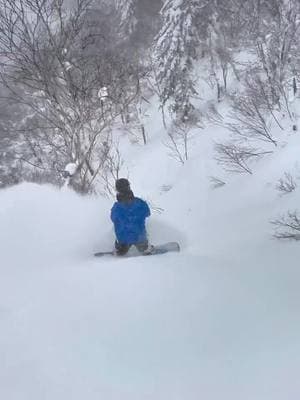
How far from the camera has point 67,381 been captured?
2986 mm

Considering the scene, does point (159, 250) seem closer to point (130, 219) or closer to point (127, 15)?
point (130, 219)

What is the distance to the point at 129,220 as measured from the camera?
20.5ft

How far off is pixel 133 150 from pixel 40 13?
20.0 metres

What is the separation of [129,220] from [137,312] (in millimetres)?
2454

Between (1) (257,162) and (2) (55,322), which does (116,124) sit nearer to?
(1) (257,162)

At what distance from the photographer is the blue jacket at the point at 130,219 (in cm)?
619

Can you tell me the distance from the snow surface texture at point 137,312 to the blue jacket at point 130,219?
0.66 m

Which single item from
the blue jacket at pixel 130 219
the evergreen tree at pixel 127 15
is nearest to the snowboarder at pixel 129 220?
the blue jacket at pixel 130 219

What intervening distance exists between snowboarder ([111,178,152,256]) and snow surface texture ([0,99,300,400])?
628 mm

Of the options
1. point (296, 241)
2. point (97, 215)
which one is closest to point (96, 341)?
point (296, 241)

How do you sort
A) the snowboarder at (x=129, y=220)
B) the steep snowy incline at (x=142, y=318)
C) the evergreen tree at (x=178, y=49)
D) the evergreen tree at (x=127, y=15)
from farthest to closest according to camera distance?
the evergreen tree at (x=127, y=15) < the evergreen tree at (x=178, y=49) < the snowboarder at (x=129, y=220) < the steep snowy incline at (x=142, y=318)

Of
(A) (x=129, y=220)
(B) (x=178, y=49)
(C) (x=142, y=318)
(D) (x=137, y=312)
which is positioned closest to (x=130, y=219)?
(A) (x=129, y=220)

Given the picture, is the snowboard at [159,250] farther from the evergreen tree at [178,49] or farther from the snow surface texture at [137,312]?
the evergreen tree at [178,49]

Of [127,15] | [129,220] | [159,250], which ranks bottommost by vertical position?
[159,250]
